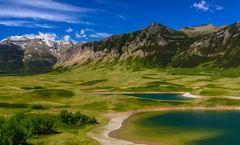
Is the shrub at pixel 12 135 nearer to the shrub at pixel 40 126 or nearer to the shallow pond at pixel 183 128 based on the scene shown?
the shrub at pixel 40 126

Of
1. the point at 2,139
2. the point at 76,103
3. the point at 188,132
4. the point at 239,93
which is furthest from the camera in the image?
the point at 239,93

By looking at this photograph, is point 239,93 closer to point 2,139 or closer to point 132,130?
point 132,130

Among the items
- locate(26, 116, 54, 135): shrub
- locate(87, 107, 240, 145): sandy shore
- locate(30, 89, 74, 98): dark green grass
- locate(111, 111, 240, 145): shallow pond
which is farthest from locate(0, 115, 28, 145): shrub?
A: locate(30, 89, 74, 98): dark green grass

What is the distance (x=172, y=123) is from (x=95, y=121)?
19.7 m

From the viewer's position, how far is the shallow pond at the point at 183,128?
2886 inches

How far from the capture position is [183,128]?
8969 centimetres

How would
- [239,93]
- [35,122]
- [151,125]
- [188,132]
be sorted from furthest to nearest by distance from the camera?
[239,93], [151,125], [188,132], [35,122]

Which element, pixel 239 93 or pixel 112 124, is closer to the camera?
pixel 112 124

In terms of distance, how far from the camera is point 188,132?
274 ft

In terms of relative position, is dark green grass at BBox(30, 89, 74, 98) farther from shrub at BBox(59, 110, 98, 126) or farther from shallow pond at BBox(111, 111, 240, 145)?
shrub at BBox(59, 110, 98, 126)

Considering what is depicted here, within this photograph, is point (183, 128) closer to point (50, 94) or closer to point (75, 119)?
point (75, 119)

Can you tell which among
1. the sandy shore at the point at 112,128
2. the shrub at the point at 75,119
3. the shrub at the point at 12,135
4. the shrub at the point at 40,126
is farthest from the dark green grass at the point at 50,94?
the shrub at the point at 12,135

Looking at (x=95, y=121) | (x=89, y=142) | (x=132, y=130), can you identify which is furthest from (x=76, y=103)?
(x=89, y=142)

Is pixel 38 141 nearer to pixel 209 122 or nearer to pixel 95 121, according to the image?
pixel 95 121
